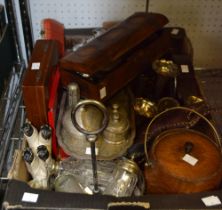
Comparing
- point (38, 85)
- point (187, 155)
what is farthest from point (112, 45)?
point (187, 155)

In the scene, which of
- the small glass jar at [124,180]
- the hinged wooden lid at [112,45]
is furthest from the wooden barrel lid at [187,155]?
the hinged wooden lid at [112,45]

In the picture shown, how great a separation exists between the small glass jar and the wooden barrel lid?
78 mm

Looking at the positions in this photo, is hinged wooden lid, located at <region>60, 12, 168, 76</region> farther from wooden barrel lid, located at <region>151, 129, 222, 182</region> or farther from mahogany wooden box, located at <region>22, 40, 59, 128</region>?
wooden barrel lid, located at <region>151, 129, 222, 182</region>

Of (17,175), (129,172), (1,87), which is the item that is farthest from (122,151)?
(1,87)

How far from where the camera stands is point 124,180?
1.06 m

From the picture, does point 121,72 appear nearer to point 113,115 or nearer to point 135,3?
point 113,115

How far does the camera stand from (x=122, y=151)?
1157 millimetres

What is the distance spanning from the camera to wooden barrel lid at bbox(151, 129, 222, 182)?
1.00 meters

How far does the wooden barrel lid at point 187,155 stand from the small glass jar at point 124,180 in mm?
78

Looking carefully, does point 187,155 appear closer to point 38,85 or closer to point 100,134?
point 100,134

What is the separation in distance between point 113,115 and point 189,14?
0.82 metres

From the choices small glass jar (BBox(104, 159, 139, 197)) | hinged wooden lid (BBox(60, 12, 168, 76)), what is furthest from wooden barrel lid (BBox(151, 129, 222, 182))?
hinged wooden lid (BBox(60, 12, 168, 76))

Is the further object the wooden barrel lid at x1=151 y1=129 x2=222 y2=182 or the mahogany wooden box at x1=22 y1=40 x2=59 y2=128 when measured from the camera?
the mahogany wooden box at x1=22 y1=40 x2=59 y2=128

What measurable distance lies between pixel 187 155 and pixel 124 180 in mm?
194
